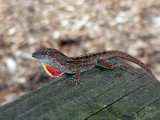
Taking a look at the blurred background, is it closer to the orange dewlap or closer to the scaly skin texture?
the scaly skin texture

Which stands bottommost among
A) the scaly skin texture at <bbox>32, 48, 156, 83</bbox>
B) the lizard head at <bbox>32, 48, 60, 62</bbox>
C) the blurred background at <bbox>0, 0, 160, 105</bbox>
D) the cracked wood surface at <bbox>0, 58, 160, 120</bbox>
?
the blurred background at <bbox>0, 0, 160, 105</bbox>

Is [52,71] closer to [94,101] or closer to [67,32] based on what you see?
[94,101]

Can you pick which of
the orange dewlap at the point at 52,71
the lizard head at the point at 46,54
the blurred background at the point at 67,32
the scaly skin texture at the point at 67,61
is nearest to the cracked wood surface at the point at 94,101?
the orange dewlap at the point at 52,71

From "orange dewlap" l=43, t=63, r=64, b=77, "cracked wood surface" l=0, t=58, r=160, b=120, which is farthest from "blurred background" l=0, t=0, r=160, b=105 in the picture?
"cracked wood surface" l=0, t=58, r=160, b=120

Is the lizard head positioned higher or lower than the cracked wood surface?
lower

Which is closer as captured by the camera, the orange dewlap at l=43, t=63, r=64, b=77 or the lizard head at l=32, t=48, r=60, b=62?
the orange dewlap at l=43, t=63, r=64, b=77

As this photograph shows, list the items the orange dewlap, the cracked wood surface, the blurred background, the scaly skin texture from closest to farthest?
the cracked wood surface < the orange dewlap < the scaly skin texture < the blurred background

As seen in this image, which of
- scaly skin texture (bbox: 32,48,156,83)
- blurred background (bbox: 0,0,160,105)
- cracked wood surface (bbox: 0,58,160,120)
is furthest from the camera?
blurred background (bbox: 0,0,160,105)
